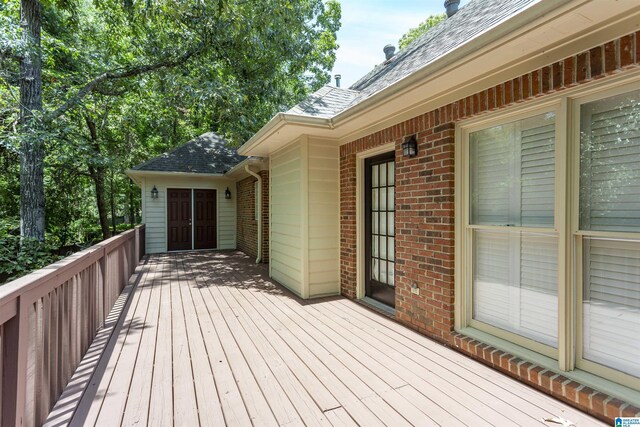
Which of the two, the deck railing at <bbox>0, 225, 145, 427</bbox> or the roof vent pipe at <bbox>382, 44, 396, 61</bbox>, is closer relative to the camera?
the deck railing at <bbox>0, 225, 145, 427</bbox>

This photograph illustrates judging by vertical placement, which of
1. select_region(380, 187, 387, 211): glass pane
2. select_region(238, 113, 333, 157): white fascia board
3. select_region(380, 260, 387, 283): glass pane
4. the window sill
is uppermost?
select_region(238, 113, 333, 157): white fascia board

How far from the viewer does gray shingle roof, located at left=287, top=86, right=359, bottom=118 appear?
418 cm

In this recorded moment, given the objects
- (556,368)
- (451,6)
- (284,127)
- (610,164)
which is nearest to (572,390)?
(556,368)

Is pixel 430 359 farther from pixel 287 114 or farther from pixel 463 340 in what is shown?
pixel 287 114

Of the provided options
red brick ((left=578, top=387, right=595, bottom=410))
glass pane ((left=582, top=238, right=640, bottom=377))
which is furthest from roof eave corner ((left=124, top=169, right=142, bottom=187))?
red brick ((left=578, top=387, right=595, bottom=410))

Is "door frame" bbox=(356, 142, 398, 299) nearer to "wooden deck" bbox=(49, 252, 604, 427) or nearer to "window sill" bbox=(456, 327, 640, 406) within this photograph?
"wooden deck" bbox=(49, 252, 604, 427)

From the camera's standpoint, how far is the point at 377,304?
13.3 ft

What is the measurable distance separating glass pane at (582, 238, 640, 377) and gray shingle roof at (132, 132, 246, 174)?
9.23 m

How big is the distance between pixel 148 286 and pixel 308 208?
10.6ft

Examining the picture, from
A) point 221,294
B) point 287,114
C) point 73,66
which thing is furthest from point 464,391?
point 73,66

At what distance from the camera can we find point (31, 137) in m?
5.94

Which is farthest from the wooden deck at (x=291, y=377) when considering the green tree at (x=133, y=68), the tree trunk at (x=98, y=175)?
the tree trunk at (x=98, y=175)

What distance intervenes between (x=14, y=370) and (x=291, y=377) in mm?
1666

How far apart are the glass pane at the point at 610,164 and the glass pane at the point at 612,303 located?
0.15 m
